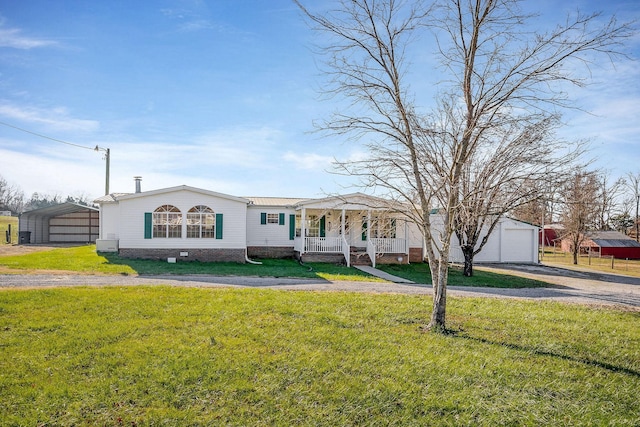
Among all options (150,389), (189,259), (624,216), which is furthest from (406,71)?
(624,216)

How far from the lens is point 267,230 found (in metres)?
21.2

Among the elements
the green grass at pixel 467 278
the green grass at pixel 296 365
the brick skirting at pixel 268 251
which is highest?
the brick skirting at pixel 268 251

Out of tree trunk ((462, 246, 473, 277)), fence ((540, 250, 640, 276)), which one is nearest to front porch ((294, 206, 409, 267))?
tree trunk ((462, 246, 473, 277))

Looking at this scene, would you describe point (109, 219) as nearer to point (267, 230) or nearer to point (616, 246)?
A: point (267, 230)

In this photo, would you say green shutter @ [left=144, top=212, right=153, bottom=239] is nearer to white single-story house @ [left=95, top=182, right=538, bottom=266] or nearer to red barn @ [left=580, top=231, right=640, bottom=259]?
white single-story house @ [left=95, top=182, right=538, bottom=266]

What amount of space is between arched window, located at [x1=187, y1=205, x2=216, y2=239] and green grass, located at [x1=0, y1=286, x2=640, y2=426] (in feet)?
32.9

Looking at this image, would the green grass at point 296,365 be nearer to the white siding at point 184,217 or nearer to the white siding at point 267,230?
the white siding at point 184,217

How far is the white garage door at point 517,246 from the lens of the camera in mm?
23922

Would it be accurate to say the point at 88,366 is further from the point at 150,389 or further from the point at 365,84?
the point at 365,84

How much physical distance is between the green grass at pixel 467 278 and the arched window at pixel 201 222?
798 cm

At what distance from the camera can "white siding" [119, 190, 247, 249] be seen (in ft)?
58.2

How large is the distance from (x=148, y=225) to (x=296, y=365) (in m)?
14.7

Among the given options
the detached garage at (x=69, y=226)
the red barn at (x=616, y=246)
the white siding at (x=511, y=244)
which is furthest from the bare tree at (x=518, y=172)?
the red barn at (x=616, y=246)

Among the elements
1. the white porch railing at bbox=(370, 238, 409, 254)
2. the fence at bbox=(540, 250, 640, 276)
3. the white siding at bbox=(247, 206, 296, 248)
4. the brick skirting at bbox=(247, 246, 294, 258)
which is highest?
the white siding at bbox=(247, 206, 296, 248)
